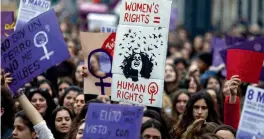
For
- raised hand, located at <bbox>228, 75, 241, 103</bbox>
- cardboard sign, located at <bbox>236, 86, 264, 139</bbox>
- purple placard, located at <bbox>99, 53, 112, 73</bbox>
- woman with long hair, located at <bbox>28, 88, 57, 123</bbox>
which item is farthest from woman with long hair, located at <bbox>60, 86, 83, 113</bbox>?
cardboard sign, located at <bbox>236, 86, 264, 139</bbox>

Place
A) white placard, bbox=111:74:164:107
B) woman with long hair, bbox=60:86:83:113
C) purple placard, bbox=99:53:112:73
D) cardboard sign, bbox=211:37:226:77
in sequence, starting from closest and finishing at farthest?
1. white placard, bbox=111:74:164:107
2. purple placard, bbox=99:53:112:73
3. woman with long hair, bbox=60:86:83:113
4. cardboard sign, bbox=211:37:226:77

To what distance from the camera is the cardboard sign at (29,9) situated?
11.5 metres

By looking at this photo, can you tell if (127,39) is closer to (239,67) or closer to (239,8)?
(239,67)

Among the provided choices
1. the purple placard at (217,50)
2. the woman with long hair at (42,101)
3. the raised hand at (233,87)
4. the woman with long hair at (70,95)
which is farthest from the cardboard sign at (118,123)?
the purple placard at (217,50)

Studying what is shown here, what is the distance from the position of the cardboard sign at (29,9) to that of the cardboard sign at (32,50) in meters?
1.44

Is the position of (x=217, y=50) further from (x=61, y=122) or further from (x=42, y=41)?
(x=42, y=41)

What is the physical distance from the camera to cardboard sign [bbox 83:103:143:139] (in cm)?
816

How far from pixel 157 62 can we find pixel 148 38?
22 centimetres

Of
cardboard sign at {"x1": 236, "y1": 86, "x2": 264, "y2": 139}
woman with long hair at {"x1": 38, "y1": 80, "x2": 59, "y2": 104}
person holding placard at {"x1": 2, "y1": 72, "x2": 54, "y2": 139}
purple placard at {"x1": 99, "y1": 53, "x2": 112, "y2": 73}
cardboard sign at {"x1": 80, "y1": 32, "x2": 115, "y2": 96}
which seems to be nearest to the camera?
cardboard sign at {"x1": 236, "y1": 86, "x2": 264, "y2": 139}

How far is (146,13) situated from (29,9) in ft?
8.36

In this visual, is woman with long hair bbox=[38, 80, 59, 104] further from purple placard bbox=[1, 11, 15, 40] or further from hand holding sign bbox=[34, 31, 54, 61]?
hand holding sign bbox=[34, 31, 54, 61]

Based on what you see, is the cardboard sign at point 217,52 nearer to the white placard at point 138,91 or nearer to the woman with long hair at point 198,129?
the woman with long hair at point 198,129

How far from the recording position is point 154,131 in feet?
30.4

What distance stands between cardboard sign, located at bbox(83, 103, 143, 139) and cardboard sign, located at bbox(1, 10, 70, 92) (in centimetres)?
135
